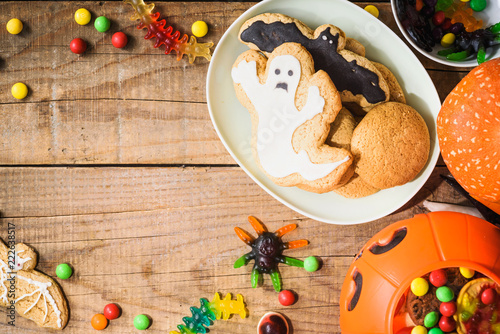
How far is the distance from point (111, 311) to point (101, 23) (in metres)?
0.70

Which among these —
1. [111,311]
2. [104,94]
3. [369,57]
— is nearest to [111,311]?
[111,311]

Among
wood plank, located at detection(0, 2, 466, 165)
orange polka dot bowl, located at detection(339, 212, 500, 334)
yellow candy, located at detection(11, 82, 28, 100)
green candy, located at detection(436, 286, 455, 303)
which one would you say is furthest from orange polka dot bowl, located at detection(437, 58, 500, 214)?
yellow candy, located at detection(11, 82, 28, 100)

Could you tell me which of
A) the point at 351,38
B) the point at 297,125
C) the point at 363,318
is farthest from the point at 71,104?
the point at 363,318

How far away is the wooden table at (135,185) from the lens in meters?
1.01

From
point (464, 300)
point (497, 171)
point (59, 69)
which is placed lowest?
point (464, 300)

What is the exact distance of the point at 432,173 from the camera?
3.37 ft

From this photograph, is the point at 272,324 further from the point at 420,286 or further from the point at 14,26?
the point at 14,26

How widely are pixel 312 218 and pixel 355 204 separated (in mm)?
108

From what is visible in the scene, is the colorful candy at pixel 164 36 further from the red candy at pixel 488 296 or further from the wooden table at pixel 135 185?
the red candy at pixel 488 296

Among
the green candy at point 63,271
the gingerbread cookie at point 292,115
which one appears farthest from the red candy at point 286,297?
the green candy at point 63,271

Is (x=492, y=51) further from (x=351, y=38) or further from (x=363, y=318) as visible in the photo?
(x=363, y=318)

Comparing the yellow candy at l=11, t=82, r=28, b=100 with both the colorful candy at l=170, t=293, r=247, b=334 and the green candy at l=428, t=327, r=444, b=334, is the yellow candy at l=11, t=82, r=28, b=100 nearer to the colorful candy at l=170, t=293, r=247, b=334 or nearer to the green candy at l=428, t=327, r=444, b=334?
the colorful candy at l=170, t=293, r=247, b=334

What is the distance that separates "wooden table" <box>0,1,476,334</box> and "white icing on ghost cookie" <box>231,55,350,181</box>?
0.15 metres

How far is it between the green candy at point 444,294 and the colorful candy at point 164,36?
0.71 m
